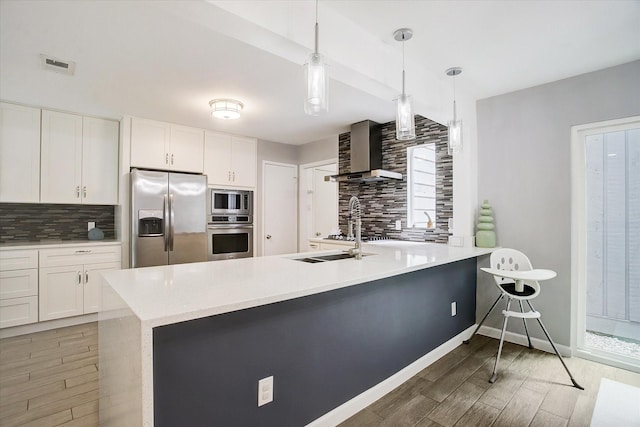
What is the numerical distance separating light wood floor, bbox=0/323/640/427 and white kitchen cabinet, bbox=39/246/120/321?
0.55 metres

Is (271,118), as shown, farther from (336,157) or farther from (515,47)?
(515,47)

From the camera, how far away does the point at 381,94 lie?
8.26 ft

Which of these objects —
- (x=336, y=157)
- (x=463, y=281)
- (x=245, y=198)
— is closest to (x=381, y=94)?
(x=463, y=281)

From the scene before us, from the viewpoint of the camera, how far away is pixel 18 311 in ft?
10.6

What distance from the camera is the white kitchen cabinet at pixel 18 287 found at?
10.3 feet

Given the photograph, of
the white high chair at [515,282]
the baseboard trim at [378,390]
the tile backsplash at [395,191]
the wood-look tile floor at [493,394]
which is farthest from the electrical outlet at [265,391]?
the tile backsplash at [395,191]

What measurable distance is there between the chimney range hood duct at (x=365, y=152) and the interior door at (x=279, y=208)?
137cm

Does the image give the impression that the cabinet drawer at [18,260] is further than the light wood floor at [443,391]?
Yes

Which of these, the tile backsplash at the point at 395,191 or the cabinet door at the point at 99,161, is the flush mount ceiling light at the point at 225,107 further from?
the tile backsplash at the point at 395,191

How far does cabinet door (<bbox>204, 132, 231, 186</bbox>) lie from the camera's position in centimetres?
437

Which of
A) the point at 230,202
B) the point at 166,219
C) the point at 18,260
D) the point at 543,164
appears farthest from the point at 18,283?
the point at 543,164

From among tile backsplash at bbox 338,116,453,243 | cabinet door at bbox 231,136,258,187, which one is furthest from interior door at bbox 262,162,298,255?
tile backsplash at bbox 338,116,453,243

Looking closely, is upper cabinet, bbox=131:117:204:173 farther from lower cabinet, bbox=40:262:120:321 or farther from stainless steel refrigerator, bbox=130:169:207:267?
lower cabinet, bbox=40:262:120:321

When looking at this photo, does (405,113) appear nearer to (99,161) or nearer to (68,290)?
(99,161)
